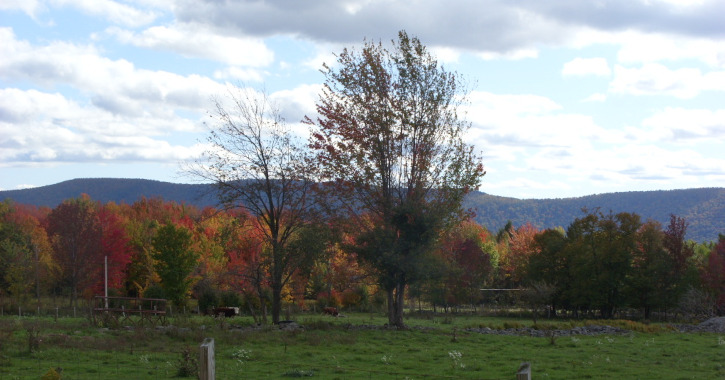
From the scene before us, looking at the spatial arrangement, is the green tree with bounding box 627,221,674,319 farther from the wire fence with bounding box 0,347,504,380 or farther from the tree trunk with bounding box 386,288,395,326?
the wire fence with bounding box 0,347,504,380

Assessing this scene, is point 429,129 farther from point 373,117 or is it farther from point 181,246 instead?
point 181,246

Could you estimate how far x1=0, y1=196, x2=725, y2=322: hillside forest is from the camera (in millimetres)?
41719

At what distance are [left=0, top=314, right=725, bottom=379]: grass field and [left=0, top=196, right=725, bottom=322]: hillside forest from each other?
882cm

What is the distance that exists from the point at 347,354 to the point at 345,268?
18705mm

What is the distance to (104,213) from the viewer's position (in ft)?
250

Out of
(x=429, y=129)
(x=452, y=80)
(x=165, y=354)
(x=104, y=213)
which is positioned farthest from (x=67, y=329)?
(x=104, y=213)

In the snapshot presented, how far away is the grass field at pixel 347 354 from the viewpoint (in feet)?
63.2

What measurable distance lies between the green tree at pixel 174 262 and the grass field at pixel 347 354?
23248mm

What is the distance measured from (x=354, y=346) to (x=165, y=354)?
7676 millimetres

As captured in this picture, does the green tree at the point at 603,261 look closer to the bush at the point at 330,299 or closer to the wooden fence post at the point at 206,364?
the bush at the point at 330,299

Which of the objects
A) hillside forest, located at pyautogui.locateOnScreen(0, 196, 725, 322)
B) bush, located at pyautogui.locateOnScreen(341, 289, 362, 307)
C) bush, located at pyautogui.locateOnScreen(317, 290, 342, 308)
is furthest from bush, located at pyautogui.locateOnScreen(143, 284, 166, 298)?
bush, located at pyautogui.locateOnScreen(341, 289, 362, 307)

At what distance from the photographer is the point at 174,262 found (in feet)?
184

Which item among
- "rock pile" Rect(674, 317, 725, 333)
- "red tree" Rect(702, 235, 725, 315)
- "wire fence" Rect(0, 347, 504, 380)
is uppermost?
"wire fence" Rect(0, 347, 504, 380)

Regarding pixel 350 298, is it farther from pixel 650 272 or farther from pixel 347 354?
pixel 347 354
